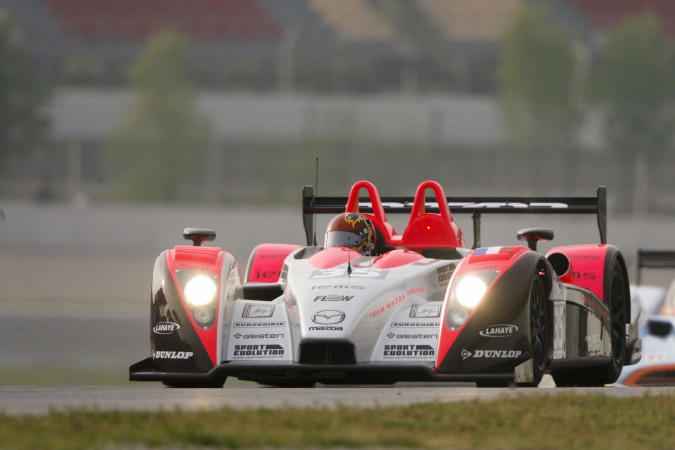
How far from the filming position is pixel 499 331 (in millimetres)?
9062

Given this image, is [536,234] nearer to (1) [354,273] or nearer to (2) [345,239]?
(2) [345,239]

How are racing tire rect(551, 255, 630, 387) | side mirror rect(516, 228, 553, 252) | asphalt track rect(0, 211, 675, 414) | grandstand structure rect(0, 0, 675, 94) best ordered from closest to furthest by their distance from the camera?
asphalt track rect(0, 211, 675, 414), side mirror rect(516, 228, 553, 252), racing tire rect(551, 255, 630, 387), grandstand structure rect(0, 0, 675, 94)

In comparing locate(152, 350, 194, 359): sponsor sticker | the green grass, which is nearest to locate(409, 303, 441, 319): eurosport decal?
locate(152, 350, 194, 359): sponsor sticker

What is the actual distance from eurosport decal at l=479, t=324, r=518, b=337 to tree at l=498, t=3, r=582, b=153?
37325 mm

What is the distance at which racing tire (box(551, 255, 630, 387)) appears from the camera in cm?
1115

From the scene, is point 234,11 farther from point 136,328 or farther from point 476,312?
point 476,312

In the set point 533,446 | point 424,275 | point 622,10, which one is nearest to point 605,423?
point 533,446

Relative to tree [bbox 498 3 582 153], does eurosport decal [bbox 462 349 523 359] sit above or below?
below

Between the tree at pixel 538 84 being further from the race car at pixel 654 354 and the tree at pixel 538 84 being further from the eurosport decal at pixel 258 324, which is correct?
the eurosport decal at pixel 258 324

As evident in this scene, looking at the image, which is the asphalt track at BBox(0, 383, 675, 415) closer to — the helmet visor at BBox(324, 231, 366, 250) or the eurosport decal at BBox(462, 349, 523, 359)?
the eurosport decal at BBox(462, 349, 523, 359)

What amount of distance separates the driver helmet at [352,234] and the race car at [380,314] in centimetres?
1

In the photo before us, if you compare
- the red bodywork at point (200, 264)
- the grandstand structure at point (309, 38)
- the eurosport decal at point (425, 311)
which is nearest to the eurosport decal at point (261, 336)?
the red bodywork at point (200, 264)

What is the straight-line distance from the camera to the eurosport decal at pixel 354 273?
9547mm

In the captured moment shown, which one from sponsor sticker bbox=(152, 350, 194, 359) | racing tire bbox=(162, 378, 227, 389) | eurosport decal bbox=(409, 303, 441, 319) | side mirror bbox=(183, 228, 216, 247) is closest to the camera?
eurosport decal bbox=(409, 303, 441, 319)
